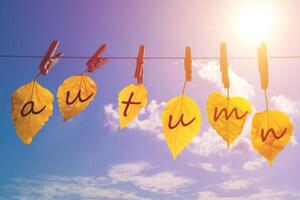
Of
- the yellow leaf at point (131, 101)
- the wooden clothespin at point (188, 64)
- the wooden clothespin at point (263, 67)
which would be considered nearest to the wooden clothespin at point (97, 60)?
the yellow leaf at point (131, 101)

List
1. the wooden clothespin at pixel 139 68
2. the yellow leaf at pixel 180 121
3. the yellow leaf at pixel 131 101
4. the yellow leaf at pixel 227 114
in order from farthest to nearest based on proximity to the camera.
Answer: the wooden clothespin at pixel 139 68 → the yellow leaf at pixel 131 101 → the yellow leaf at pixel 227 114 → the yellow leaf at pixel 180 121

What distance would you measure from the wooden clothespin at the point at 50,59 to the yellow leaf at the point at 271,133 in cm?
287

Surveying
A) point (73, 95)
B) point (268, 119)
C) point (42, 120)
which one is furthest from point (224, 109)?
point (42, 120)

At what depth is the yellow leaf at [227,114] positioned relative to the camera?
5.39 meters

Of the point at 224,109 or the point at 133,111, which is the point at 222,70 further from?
the point at 133,111

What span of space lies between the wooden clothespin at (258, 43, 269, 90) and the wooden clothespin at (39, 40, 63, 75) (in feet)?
8.94

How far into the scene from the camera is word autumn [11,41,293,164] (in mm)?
5352

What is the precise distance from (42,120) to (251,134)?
2778mm

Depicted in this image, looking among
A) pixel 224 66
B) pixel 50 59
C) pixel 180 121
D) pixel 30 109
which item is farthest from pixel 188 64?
pixel 30 109

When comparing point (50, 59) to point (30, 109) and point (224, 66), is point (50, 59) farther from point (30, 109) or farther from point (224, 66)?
point (224, 66)

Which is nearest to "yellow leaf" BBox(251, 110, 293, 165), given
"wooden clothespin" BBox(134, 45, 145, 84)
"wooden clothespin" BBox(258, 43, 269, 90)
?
"wooden clothespin" BBox(258, 43, 269, 90)

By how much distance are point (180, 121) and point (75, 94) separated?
4.79ft

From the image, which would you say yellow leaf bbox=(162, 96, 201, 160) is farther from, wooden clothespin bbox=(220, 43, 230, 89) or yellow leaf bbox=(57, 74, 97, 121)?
yellow leaf bbox=(57, 74, 97, 121)

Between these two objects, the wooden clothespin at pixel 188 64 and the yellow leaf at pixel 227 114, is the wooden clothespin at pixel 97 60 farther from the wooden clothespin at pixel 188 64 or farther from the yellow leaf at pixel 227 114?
the yellow leaf at pixel 227 114
